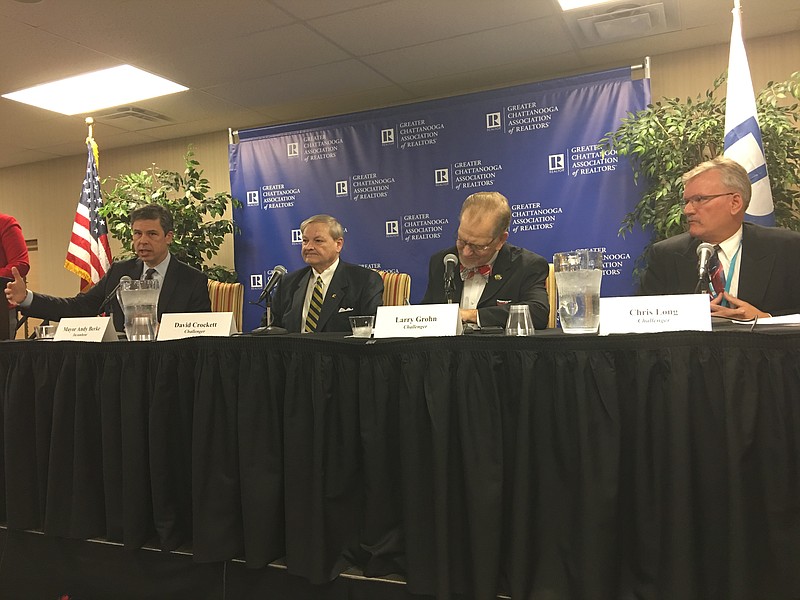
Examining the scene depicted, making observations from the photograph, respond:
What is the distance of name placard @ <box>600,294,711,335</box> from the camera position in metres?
1.06

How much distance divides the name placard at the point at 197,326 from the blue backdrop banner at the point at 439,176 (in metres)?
2.66

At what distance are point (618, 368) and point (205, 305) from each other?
1.86 m

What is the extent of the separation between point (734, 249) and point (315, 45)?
8.58 feet

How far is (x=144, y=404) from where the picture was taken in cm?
142

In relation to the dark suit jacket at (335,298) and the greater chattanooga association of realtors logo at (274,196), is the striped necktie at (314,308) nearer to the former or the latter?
the dark suit jacket at (335,298)

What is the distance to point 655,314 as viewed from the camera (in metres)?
1.09

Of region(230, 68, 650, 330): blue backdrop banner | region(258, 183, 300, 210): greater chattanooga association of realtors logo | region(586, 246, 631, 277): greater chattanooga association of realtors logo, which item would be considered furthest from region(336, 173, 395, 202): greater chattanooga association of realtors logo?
region(586, 246, 631, 277): greater chattanooga association of realtors logo

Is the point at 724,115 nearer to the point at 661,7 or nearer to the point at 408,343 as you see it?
the point at 661,7

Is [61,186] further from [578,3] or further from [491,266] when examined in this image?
[491,266]

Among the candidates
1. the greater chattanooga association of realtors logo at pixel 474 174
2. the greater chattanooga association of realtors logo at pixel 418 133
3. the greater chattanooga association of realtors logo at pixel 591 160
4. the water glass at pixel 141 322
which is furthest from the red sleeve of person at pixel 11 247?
the greater chattanooga association of realtors logo at pixel 591 160

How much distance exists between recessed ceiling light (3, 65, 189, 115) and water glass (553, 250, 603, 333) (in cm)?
346

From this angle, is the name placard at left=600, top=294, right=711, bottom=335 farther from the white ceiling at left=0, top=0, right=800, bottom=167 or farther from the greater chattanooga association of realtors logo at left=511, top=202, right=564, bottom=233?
the greater chattanooga association of realtors logo at left=511, top=202, right=564, bottom=233

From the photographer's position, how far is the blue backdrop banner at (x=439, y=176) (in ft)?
12.0

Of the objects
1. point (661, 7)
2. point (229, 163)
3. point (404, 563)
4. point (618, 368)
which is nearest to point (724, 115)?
point (661, 7)
